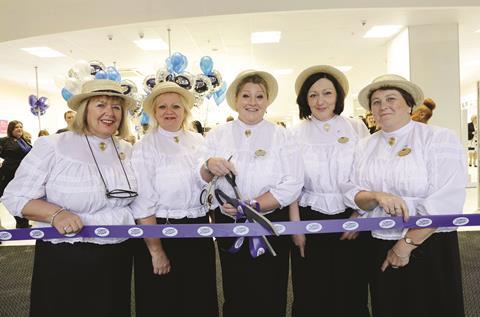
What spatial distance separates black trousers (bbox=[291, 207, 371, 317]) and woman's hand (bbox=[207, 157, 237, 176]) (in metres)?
0.68

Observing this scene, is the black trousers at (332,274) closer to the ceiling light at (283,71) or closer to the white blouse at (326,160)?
the white blouse at (326,160)

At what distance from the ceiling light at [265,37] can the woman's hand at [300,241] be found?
6.88 m

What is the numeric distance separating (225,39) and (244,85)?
6.92 m

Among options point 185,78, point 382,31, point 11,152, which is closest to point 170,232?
point 185,78

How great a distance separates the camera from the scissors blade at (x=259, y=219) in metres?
1.80

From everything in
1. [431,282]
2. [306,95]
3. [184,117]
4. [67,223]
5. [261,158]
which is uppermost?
[306,95]

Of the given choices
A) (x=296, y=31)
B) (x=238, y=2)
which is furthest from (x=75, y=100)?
(x=296, y=31)

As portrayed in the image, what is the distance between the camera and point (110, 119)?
2080 millimetres

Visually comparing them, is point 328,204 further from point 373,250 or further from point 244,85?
point 244,85

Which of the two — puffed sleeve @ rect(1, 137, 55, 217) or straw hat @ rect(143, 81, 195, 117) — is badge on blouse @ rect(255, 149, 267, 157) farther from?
puffed sleeve @ rect(1, 137, 55, 217)

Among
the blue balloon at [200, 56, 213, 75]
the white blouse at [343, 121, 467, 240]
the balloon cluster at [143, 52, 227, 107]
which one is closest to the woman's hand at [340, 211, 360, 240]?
the white blouse at [343, 121, 467, 240]

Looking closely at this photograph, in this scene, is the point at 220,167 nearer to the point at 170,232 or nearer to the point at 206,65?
the point at 170,232

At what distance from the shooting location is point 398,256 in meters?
1.88

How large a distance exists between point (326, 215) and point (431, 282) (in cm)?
68
